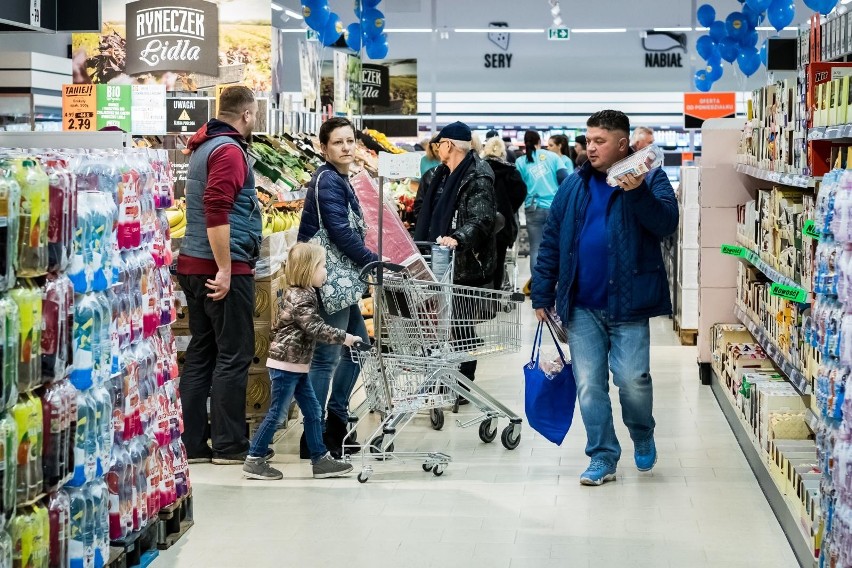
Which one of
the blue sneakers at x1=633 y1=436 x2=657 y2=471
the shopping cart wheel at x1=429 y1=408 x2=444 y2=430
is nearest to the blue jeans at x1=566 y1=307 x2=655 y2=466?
the blue sneakers at x1=633 y1=436 x2=657 y2=471

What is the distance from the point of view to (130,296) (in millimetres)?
4082

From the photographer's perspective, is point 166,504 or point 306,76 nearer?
point 166,504

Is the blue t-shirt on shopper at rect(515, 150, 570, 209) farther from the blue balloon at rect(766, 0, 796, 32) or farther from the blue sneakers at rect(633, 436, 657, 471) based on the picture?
the blue sneakers at rect(633, 436, 657, 471)

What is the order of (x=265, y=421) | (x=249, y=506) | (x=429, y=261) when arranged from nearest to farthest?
1. (x=249, y=506)
2. (x=265, y=421)
3. (x=429, y=261)

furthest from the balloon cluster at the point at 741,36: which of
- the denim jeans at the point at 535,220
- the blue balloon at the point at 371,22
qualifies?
the blue balloon at the point at 371,22

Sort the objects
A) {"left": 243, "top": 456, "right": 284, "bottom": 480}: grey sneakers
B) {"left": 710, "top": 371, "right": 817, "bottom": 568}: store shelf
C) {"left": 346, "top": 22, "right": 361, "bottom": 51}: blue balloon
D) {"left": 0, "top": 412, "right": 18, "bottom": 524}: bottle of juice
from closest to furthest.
A: {"left": 0, "top": 412, "right": 18, "bottom": 524}: bottle of juice → {"left": 710, "top": 371, "right": 817, "bottom": 568}: store shelf → {"left": 243, "top": 456, "right": 284, "bottom": 480}: grey sneakers → {"left": 346, "top": 22, "right": 361, "bottom": 51}: blue balloon

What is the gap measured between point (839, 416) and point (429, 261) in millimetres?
4217

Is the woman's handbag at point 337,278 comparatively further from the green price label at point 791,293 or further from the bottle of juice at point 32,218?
the bottle of juice at point 32,218

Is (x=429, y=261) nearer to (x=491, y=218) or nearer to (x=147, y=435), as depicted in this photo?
(x=491, y=218)

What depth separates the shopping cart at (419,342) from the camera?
5648mm

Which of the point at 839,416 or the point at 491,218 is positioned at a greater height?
the point at 491,218

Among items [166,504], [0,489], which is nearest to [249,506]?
[166,504]

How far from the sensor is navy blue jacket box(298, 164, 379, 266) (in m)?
5.93

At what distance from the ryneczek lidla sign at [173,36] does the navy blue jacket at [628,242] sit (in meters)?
3.04
